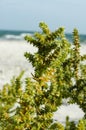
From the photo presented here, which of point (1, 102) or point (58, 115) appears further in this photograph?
point (58, 115)

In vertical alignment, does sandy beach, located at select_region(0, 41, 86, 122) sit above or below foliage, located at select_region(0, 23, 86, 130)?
above

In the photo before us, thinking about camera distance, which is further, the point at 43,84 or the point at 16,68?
the point at 16,68

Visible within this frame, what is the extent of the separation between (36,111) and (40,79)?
10.4 inches

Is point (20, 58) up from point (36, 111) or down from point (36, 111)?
up

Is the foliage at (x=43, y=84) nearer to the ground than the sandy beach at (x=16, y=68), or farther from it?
nearer to the ground

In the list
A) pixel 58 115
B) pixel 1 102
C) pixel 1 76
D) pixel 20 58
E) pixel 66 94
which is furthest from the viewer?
pixel 20 58

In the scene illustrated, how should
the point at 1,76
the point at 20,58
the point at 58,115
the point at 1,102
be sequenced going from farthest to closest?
the point at 20,58
the point at 1,76
the point at 58,115
the point at 1,102

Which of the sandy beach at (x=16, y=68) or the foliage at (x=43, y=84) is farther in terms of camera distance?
the sandy beach at (x=16, y=68)

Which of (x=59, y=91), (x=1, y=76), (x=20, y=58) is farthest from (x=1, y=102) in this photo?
(x=20, y=58)

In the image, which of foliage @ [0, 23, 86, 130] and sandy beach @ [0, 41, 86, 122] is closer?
foliage @ [0, 23, 86, 130]

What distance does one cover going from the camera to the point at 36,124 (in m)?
3.91

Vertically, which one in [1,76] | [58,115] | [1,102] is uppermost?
[1,76]

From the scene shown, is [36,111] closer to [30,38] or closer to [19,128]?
[19,128]

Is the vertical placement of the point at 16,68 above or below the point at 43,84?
above
